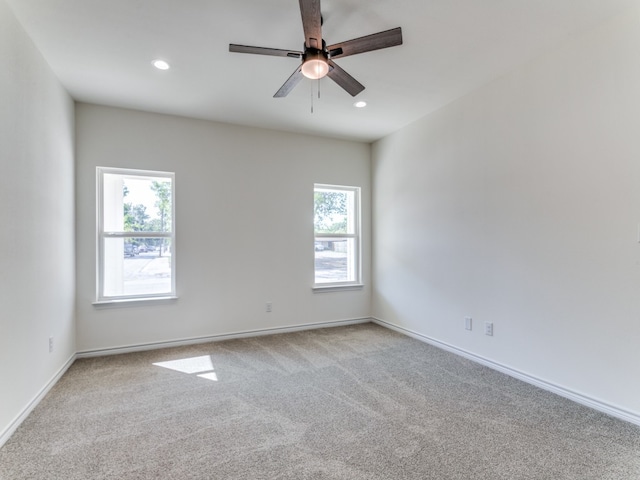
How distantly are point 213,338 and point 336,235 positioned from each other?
2.17m

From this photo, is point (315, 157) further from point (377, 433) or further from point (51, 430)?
point (51, 430)

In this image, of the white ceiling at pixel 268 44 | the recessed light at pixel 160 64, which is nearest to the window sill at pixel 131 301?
the white ceiling at pixel 268 44

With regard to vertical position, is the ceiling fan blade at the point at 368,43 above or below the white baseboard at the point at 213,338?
above

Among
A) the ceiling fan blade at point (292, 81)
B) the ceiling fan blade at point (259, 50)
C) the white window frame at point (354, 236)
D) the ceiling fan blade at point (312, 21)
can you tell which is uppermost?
the ceiling fan blade at point (312, 21)

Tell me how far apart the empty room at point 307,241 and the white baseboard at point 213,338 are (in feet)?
0.09

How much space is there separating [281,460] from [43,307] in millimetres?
2285

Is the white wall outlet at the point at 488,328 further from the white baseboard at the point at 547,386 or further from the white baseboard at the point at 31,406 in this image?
the white baseboard at the point at 31,406

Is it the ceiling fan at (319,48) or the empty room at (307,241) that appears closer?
the ceiling fan at (319,48)

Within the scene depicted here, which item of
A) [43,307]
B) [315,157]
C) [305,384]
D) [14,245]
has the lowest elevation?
[305,384]

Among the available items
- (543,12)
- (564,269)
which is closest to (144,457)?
(564,269)

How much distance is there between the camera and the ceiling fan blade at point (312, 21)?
5.42 ft

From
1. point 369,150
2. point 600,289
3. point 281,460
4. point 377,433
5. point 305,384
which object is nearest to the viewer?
point 281,460

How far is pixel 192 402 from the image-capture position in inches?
98.1

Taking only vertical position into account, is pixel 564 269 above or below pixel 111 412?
above
